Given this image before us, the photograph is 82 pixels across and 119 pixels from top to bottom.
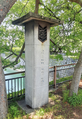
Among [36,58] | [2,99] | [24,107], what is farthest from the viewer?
[24,107]

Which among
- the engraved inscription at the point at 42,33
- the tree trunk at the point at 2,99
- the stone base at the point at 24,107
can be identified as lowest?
the stone base at the point at 24,107

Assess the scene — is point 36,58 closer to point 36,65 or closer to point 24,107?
point 36,65

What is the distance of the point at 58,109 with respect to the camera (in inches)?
145

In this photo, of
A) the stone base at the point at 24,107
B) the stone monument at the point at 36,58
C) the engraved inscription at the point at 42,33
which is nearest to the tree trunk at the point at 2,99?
the stone base at the point at 24,107

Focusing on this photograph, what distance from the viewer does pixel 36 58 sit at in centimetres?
353

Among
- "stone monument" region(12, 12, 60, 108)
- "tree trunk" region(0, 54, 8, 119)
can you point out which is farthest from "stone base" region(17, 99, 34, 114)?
"tree trunk" region(0, 54, 8, 119)

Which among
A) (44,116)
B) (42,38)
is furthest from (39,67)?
(44,116)

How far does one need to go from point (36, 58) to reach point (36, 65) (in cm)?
25

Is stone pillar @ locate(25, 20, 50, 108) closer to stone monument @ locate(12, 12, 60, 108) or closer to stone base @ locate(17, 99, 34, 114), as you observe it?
stone monument @ locate(12, 12, 60, 108)

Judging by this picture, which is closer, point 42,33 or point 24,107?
point 42,33

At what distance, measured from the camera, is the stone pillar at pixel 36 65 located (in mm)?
3447

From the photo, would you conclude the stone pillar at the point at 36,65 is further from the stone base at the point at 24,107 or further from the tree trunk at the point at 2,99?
the tree trunk at the point at 2,99

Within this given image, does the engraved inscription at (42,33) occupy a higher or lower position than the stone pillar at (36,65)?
higher

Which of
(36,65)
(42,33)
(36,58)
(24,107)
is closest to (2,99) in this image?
(24,107)
